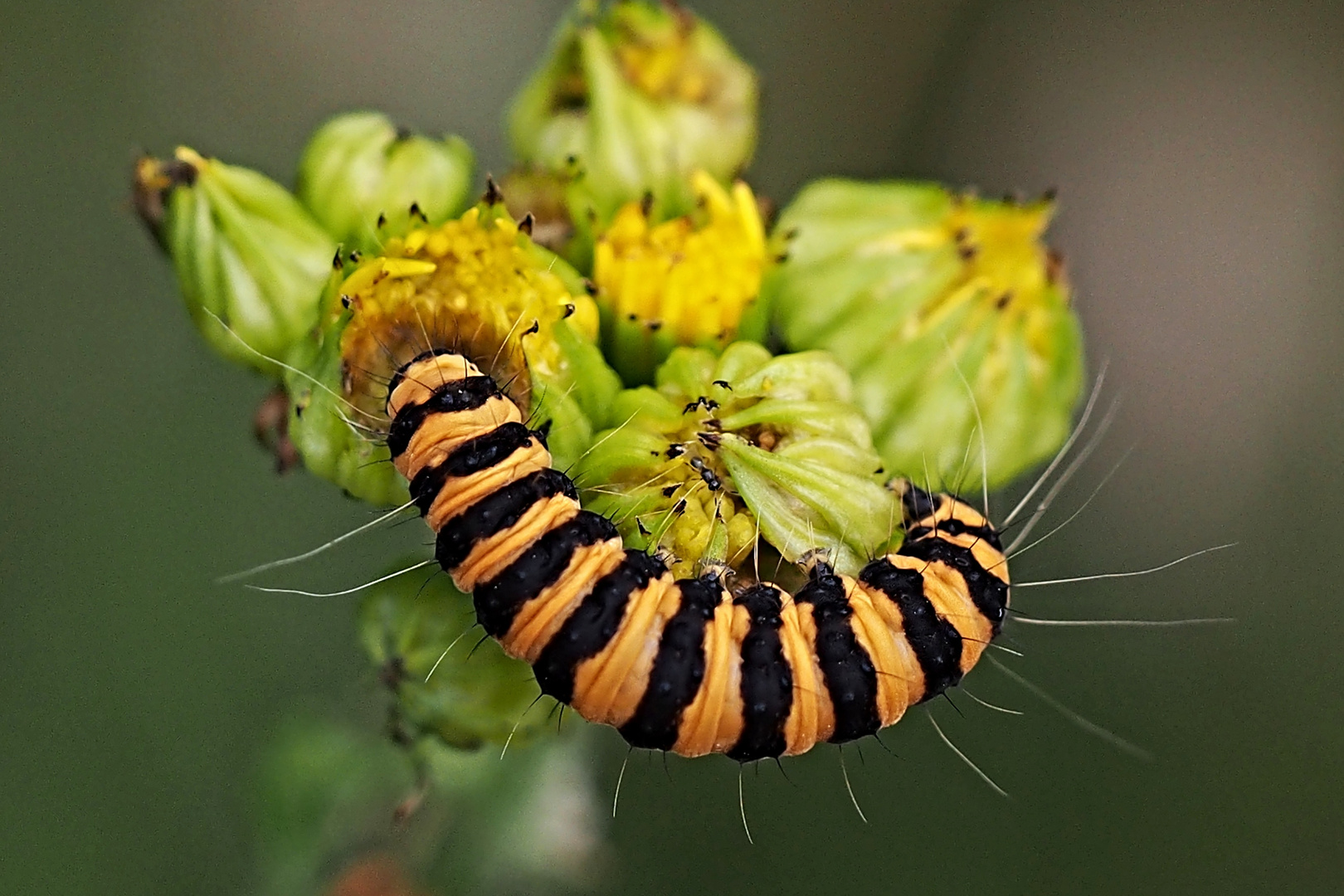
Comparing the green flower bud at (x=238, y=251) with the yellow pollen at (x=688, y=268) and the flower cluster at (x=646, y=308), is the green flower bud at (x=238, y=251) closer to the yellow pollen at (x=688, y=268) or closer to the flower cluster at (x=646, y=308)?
the flower cluster at (x=646, y=308)

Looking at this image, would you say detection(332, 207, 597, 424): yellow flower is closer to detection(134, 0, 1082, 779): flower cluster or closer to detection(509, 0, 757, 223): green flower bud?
detection(134, 0, 1082, 779): flower cluster

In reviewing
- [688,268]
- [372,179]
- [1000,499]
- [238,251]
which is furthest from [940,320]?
[238,251]

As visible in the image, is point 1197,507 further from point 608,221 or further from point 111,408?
point 111,408

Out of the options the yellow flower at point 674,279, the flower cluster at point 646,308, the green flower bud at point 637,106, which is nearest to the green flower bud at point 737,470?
the flower cluster at point 646,308

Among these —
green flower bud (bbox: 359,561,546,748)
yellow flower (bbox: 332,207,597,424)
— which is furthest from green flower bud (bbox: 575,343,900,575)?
green flower bud (bbox: 359,561,546,748)

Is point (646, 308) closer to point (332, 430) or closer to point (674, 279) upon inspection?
point (674, 279)
